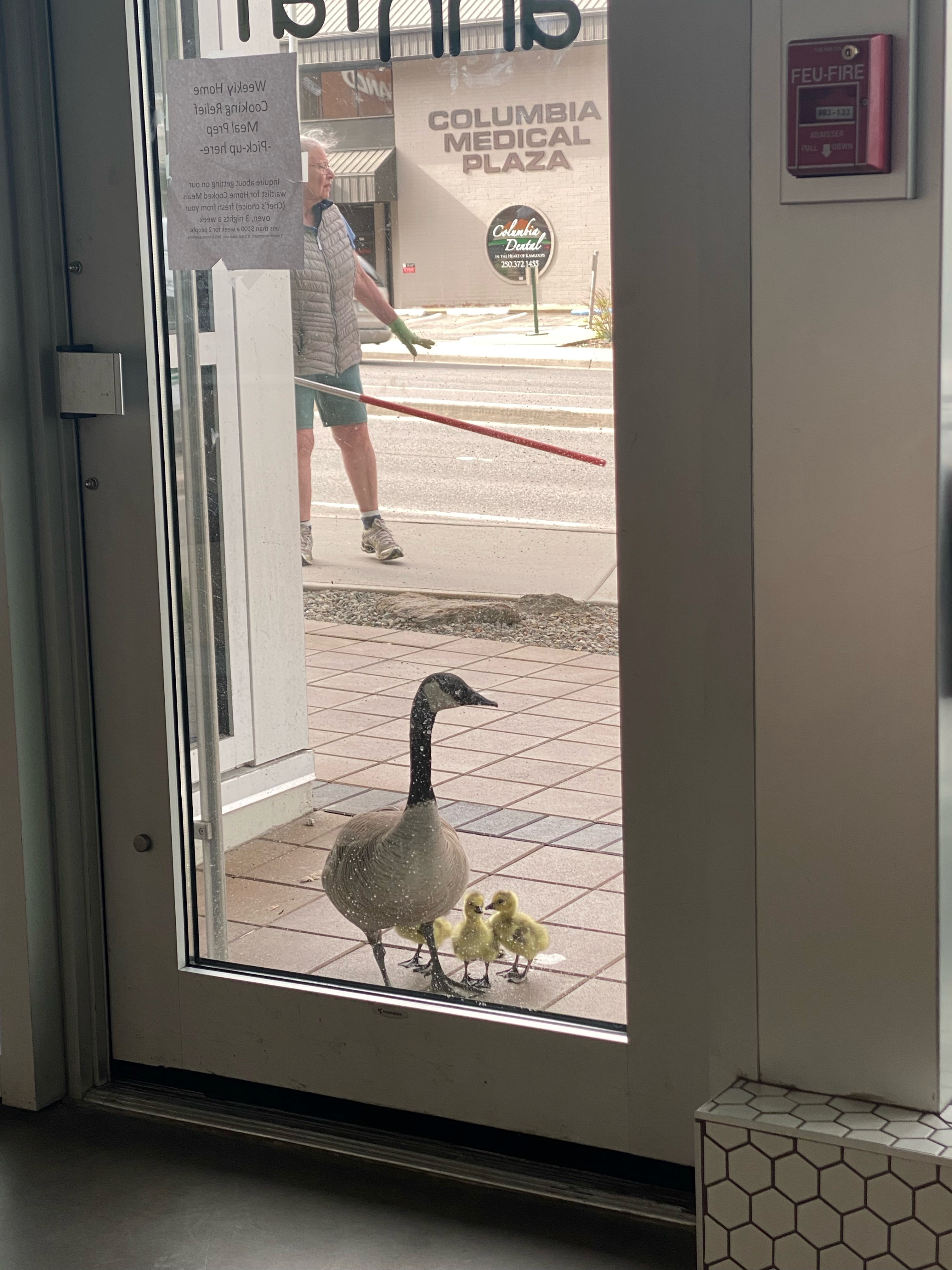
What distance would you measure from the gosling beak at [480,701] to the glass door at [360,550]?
0.01 metres

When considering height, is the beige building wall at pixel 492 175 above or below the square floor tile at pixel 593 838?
above

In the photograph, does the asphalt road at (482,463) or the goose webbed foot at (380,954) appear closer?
the asphalt road at (482,463)

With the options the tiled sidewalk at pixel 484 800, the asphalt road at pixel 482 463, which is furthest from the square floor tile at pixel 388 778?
the asphalt road at pixel 482 463

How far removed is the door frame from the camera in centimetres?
168

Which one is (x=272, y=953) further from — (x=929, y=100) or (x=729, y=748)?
(x=929, y=100)

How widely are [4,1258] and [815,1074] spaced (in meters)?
1.01

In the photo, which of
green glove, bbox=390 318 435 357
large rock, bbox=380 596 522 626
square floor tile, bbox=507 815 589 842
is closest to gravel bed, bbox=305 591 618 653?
large rock, bbox=380 596 522 626

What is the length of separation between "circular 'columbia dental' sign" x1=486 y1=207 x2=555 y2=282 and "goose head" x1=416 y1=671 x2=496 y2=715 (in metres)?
0.51

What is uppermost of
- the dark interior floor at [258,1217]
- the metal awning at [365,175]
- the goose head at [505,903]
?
the metal awning at [365,175]

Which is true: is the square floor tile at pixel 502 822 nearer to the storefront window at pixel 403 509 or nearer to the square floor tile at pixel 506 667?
the storefront window at pixel 403 509

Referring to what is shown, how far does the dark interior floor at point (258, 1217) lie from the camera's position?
1.85 m

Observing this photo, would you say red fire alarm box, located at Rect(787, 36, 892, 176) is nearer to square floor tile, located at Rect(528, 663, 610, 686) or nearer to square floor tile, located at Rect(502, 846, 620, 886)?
square floor tile, located at Rect(528, 663, 610, 686)

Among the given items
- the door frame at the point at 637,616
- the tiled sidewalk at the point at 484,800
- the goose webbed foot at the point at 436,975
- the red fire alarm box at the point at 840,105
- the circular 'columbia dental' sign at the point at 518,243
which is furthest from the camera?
the goose webbed foot at the point at 436,975

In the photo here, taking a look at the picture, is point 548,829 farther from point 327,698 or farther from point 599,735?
point 327,698
